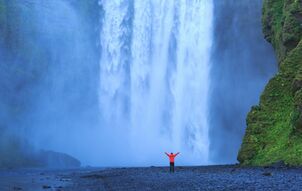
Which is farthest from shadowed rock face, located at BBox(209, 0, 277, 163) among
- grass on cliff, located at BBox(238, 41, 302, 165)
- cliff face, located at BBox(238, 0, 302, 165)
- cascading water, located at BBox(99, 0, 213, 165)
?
grass on cliff, located at BBox(238, 41, 302, 165)

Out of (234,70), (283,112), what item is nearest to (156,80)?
(234,70)

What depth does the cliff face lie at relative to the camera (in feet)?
78.5

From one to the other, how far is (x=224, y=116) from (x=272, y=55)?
22.5ft

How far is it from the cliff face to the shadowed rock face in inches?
490

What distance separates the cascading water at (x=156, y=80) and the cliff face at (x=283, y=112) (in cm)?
1528

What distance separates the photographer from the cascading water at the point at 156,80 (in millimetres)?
45656

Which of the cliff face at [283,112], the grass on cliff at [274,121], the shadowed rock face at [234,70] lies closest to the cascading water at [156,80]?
the shadowed rock face at [234,70]

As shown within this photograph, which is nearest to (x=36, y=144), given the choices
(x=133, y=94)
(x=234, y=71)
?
(x=133, y=94)

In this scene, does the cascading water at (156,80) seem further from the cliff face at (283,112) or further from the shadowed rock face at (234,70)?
the cliff face at (283,112)

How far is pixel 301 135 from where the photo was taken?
2367cm

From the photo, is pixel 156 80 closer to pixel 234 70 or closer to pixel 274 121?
pixel 234 70

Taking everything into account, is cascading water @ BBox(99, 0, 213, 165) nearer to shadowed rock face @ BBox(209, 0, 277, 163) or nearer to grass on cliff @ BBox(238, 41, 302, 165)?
shadowed rock face @ BBox(209, 0, 277, 163)

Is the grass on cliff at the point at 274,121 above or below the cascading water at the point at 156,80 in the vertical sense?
below

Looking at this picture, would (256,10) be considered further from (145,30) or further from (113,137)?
(113,137)
